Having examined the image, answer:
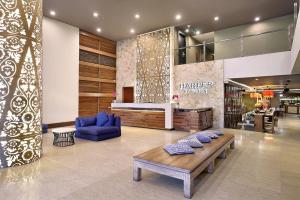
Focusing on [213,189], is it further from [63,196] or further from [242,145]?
[242,145]

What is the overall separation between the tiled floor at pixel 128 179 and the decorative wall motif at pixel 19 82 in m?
0.41

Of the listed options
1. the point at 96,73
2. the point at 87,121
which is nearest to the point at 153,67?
the point at 96,73

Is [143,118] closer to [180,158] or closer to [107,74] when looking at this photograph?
[107,74]

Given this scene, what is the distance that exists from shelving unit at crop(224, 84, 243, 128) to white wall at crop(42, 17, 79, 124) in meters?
7.68

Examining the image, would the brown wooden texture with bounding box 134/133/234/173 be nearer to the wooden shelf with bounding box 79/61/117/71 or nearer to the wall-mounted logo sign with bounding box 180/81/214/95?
the wall-mounted logo sign with bounding box 180/81/214/95


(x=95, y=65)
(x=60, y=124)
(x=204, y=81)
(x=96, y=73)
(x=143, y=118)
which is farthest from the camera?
(x=96, y=73)

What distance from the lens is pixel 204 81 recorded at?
9344mm

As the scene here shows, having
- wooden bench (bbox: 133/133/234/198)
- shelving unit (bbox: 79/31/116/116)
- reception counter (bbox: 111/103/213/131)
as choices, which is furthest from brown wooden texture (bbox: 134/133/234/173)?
shelving unit (bbox: 79/31/116/116)

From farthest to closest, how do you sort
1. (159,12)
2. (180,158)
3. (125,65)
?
(125,65) → (159,12) → (180,158)

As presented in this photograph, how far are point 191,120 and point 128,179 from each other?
5.15 metres

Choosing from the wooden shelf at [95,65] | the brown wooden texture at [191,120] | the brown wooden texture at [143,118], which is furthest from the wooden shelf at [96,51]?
the brown wooden texture at [191,120]

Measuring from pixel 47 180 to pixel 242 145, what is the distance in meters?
5.07

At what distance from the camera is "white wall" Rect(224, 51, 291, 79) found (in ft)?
24.1

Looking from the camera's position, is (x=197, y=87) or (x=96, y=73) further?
(x=96, y=73)
